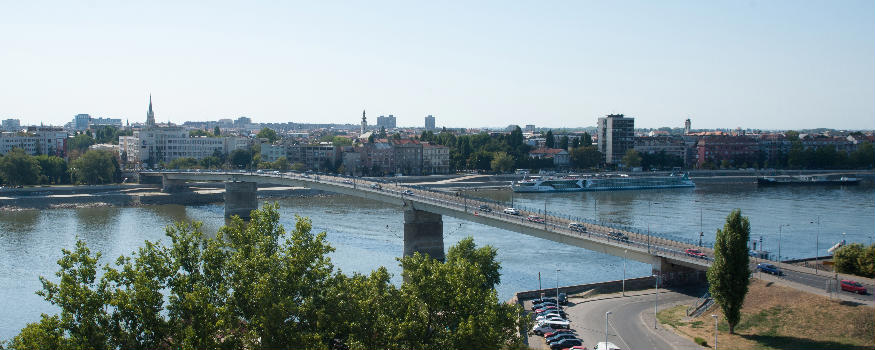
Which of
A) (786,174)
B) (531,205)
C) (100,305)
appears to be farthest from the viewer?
(786,174)

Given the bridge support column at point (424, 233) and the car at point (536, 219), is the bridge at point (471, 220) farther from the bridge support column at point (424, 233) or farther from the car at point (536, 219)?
the car at point (536, 219)

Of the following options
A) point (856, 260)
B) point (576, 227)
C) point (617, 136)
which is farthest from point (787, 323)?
point (617, 136)

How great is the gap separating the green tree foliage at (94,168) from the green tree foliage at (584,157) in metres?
48.0

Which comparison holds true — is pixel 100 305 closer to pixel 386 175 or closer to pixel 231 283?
pixel 231 283

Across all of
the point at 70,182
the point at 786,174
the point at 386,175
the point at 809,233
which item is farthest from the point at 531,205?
the point at 786,174

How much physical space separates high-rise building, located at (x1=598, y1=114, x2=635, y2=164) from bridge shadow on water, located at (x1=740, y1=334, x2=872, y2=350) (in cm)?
7636

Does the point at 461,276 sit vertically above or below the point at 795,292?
above

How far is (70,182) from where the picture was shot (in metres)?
63.9

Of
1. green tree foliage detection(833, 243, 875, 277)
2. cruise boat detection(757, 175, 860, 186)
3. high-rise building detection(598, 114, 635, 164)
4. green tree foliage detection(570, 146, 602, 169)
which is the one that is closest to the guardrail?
green tree foliage detection(833, 243, 875, 277)

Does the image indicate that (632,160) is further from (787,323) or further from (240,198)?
(787,323)

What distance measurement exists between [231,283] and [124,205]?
4542 centimetres

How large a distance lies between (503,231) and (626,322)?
19.7 meters

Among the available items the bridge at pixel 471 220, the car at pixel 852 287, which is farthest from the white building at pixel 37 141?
the car at pixel 852 287

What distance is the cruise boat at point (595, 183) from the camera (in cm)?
6669
